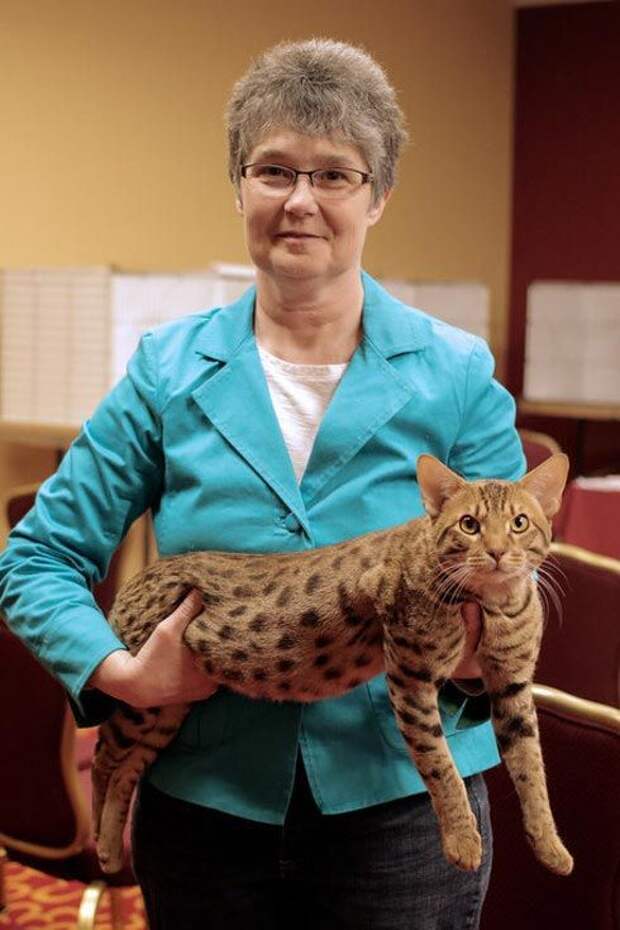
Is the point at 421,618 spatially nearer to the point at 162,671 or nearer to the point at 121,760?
the point at 162,671

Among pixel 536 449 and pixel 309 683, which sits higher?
pixel 536 449

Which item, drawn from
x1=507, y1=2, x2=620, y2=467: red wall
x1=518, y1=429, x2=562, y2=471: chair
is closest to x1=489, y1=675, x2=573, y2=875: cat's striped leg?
x1=518, y1=429, x2=562, y2=471: chair

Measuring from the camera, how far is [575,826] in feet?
5.67

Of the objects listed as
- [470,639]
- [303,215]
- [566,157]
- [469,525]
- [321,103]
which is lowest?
[470,639]

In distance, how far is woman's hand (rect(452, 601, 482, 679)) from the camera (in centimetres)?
128

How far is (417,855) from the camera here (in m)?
1.46

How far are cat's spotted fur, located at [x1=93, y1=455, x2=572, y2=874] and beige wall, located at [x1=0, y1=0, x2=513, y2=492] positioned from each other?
7.96 ft

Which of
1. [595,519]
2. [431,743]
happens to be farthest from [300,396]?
[595,519]

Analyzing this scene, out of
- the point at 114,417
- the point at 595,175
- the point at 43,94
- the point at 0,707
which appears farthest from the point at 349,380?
the point at 595,175

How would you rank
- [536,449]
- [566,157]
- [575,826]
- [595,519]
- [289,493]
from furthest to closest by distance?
1. [566,157]
2. [536,449]
3. [595,519]
4. [575,826]
5. [289,493]

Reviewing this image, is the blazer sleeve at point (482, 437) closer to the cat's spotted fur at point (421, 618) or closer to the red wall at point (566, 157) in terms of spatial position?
the cat's spotted fur at point (421, 618)

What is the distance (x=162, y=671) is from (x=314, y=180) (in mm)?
543

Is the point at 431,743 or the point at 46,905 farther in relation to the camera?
the point at 46,905

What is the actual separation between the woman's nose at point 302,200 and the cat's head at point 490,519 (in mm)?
312
